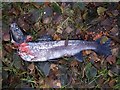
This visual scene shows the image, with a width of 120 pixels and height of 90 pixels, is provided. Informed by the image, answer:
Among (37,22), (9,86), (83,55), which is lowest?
(9,86)

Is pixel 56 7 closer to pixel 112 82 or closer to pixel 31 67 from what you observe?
pixel 31 67

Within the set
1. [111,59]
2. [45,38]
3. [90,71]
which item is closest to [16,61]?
[45,38]

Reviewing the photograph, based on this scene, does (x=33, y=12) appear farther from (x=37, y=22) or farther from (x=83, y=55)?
(x=83, y=55)

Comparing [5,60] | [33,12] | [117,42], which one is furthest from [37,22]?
[117,42]

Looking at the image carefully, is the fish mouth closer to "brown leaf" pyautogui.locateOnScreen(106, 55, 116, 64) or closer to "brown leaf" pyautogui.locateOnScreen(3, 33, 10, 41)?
"brown leaf" pyautogui.locateOnScreen(3, 33, 10, 41)

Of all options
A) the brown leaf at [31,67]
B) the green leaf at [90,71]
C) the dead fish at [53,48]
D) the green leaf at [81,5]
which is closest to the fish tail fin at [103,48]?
the dead fish at [53,48]

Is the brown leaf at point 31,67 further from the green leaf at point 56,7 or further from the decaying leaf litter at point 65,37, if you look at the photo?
the green leaf at point 56,7
